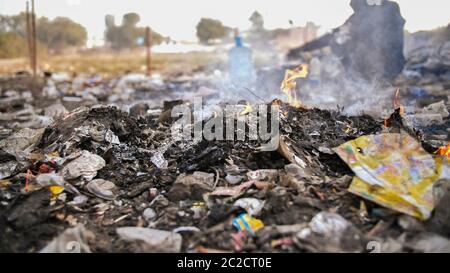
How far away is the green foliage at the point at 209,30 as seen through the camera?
3109 centimetres

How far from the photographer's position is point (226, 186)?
3.44 meters

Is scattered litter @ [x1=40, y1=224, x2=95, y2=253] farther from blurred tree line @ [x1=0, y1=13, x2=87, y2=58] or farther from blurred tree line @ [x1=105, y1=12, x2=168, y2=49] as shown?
blurred tree line @ [x1=105, y1=12, x2=168, y2=49]

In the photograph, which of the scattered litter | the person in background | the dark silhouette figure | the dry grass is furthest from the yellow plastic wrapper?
the dry grass

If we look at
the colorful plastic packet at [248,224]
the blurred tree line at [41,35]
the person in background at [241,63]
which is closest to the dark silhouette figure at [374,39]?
the person in background at [241,63]

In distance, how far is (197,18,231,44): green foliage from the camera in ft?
102

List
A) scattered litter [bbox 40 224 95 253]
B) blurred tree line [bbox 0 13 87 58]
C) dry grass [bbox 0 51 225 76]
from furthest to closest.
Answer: blurred tree line [bbox 0 13 87 58] < dry grass [bbox 0 51 225 76] < scattered litter [bbox 40 224 95 253]

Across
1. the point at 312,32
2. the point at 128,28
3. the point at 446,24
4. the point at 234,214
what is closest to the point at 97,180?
the point at 234,214

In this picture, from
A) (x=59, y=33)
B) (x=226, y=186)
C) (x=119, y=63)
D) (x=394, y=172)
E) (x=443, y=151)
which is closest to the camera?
(x=394, y=172)

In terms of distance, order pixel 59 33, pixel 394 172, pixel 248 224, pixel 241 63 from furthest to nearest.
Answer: pixel 59 33
pixel 241 63
pixel 394 172
pixel 248 224

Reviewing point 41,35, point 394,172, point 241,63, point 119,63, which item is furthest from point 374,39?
point 41,35

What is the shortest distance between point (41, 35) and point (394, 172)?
26.0m

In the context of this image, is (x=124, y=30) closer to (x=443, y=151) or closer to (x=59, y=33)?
(x=59, y=33)

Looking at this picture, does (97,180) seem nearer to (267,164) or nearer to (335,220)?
(267,164)

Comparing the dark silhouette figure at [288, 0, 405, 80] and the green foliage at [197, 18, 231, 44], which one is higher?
the green foliage at [197, 18, 231, 44]
